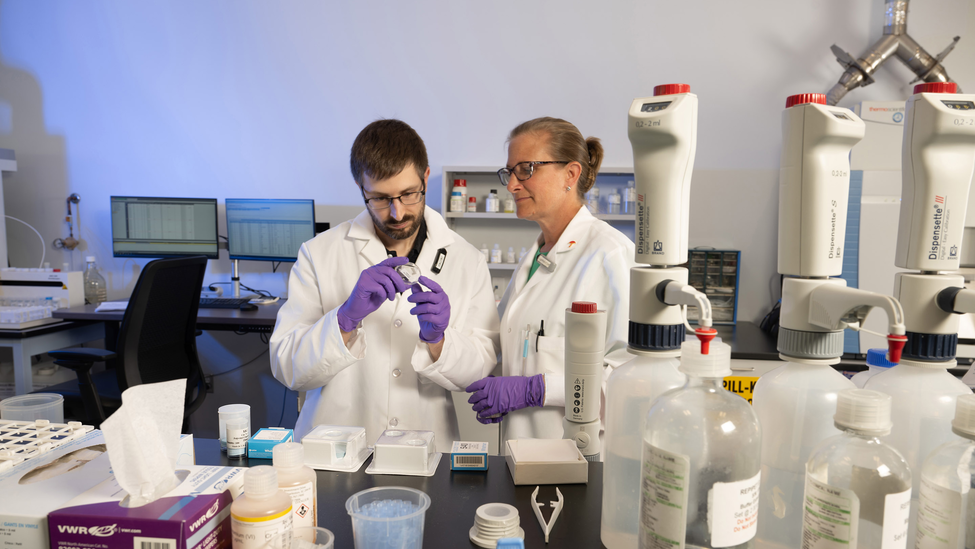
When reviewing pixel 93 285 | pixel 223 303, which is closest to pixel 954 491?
pixel 223 303

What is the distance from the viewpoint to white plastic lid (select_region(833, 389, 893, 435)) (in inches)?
21.2

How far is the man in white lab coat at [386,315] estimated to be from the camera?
4.84 feet

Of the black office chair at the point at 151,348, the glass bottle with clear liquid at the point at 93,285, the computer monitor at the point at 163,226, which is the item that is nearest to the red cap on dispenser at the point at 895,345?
the black office chair at the point at 151,348

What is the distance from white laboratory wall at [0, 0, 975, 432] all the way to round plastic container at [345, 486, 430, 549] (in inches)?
112

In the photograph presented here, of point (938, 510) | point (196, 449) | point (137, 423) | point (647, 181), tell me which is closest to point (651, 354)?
point (647, 181)

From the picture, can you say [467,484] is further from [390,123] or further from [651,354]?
[390,123]

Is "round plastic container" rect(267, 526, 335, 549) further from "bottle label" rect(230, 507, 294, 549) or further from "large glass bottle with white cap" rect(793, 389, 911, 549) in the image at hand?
"large glass bottle with white cap" rect(793, 389, 911, 549)

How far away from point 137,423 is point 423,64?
123 inches

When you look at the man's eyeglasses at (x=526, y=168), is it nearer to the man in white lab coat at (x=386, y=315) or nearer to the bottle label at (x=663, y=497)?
the man in white lab coat at (x=386, y=315)

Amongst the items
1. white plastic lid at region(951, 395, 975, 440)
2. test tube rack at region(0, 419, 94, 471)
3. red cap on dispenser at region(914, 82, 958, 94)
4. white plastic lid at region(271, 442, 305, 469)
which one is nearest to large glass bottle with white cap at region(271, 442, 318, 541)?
white plastic lid at region(271, 442, 305, 469)

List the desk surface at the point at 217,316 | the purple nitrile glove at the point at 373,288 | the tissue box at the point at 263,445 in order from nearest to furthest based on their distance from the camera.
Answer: the tissue box at the point at 263,445, the purple nitrile glove at the point at 373,288, the desk surface at the point at 217,316

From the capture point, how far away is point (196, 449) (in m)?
1.15

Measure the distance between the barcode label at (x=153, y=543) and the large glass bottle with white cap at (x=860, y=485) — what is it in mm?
687

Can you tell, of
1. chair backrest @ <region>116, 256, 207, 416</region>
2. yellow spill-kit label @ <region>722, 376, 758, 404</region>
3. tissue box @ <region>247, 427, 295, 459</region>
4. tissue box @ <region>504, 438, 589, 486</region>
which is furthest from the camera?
yellow spill-kit label @ <region>722, 376, 758, 404</region>
